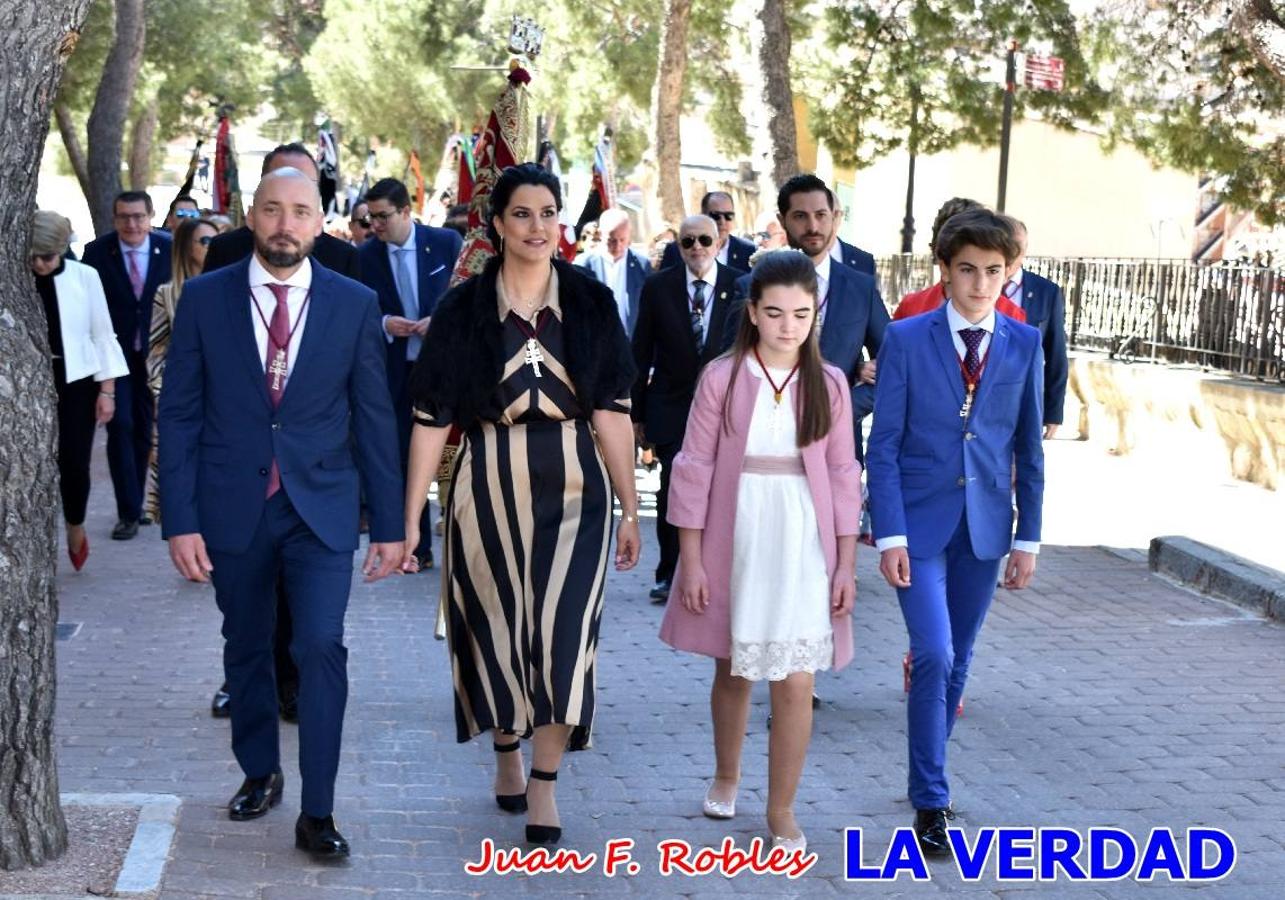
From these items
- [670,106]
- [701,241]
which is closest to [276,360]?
[701,241]

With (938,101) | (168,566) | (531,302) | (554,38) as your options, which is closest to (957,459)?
(531,302)

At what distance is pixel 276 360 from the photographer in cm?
576

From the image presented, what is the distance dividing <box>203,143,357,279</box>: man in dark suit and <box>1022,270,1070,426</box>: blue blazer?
2.91 metres

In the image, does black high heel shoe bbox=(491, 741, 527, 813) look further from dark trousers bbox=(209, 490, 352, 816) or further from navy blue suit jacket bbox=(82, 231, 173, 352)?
navy blue suit jacket bbox=(82, 231, 173, 352)

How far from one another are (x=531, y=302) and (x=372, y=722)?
2282 millimetres

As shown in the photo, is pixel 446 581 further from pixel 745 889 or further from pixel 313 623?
pixel 745 889

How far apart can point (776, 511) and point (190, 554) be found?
1729mm

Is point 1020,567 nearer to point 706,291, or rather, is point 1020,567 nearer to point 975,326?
point 975,326

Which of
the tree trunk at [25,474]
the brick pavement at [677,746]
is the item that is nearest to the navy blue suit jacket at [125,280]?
the brick pavement at [677,746]

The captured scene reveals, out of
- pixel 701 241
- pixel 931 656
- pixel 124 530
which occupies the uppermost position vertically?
pixel 701 241

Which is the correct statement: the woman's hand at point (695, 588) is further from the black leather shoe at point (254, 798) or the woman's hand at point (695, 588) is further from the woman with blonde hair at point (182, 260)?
the woman with blonde hair at point (182, 260)

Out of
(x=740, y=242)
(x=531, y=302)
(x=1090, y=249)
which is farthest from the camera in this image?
(x=1090, y=249)

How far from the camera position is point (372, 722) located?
7.63 meters

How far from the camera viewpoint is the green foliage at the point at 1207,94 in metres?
18.0
